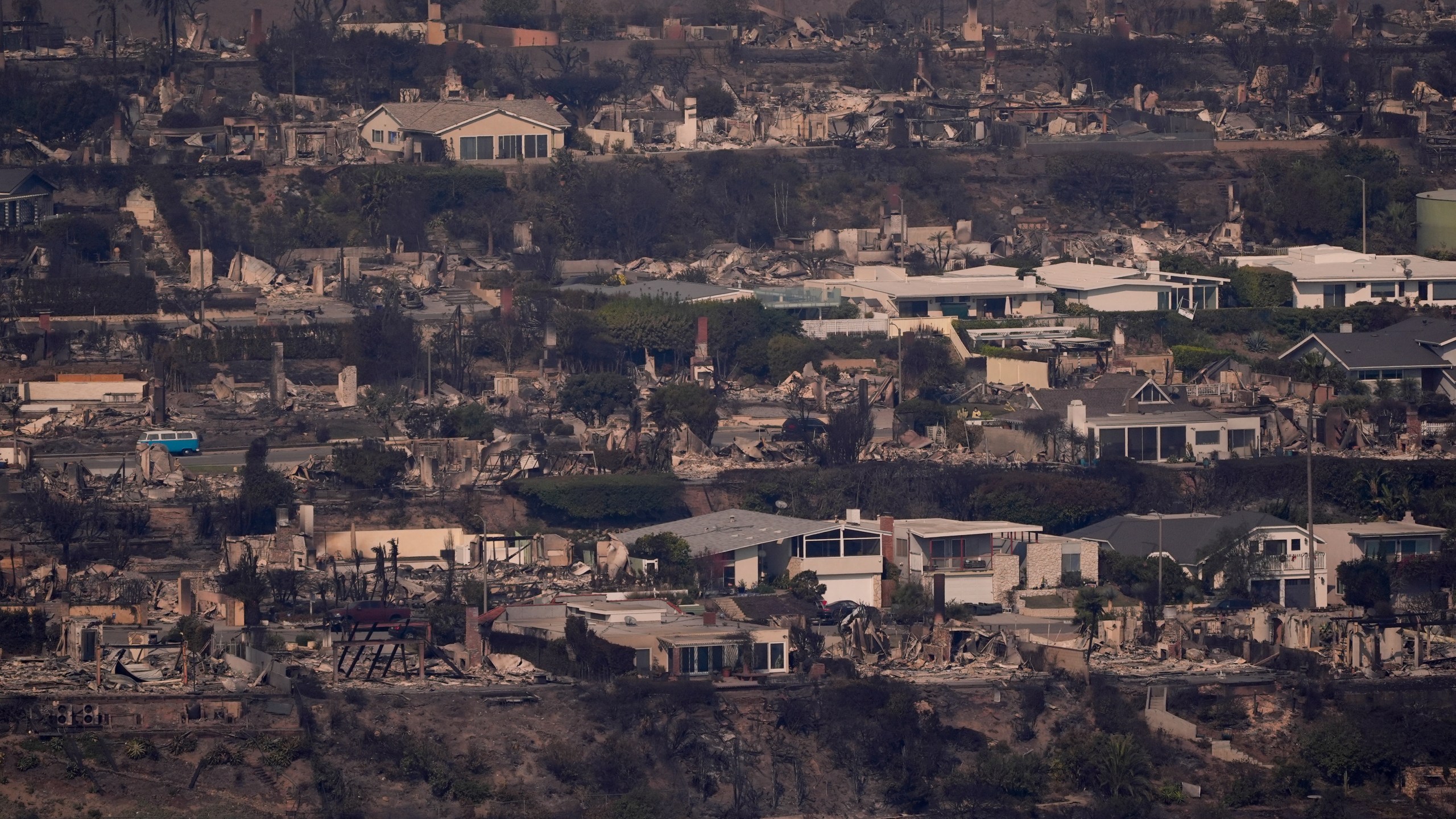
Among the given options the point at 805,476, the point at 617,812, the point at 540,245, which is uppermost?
the point at 540,245

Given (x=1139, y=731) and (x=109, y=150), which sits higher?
(x=109, y=150)

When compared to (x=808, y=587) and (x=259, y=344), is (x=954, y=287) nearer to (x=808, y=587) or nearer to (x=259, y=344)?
(x=259, y=344)

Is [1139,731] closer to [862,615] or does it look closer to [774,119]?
[862,615]

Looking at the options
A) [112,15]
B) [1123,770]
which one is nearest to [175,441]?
[1123,770]

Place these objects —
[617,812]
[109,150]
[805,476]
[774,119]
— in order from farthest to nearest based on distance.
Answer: [774,119] < [109,150] < [805,476] < [617,812]

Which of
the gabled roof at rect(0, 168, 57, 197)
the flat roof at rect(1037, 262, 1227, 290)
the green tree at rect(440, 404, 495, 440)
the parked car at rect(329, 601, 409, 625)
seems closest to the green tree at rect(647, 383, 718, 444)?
the green tree at rect(440, 404, 495, 440)

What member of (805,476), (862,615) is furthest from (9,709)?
(805,476)

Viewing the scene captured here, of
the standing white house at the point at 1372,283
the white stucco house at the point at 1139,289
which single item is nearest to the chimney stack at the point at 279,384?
the white stucco house at the point at 1139,289
